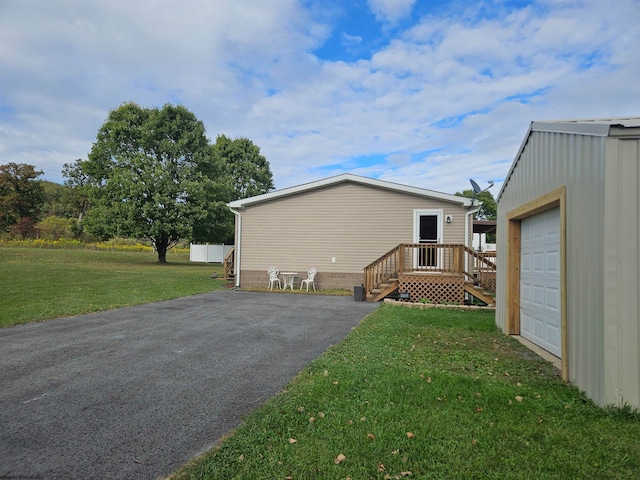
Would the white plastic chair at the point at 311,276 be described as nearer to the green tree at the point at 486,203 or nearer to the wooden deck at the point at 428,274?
the wooden deck at the point at 428,274

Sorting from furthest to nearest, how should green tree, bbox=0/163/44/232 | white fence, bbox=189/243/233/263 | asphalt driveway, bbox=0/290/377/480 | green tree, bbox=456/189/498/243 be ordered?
green tree, bbox=456/189/498/243 < green tree, bbox=0/163/44/232 < white fence, bbox=189/243/233/263 < asphalt driveway, bbox=0/290/377/480

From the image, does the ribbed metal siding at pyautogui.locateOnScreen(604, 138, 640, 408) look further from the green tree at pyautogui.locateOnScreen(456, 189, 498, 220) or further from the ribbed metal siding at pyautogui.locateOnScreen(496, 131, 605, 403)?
the green tree at pyautogui.locateOnScreen(456, 189, 498, 220)

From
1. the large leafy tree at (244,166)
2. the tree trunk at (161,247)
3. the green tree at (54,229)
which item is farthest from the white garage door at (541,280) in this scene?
the green tree at (54,229)

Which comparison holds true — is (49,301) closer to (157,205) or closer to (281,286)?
(281,286)

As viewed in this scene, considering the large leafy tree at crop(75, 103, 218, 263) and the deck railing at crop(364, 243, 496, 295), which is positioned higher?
Answer: the large leafy tree at crop(75, 103, 218, 263)

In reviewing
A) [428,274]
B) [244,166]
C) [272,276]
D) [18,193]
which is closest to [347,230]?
[272,276]

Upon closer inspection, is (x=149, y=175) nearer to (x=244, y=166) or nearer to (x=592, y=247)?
(x=244, y=166)

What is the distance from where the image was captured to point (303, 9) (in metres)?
9.55

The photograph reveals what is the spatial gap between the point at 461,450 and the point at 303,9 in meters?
10.5

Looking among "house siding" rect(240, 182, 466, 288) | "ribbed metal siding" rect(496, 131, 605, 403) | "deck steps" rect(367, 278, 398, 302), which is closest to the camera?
"ribbed metal siding" rect(496, 131, 605, 403)

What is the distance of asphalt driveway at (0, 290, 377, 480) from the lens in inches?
96.2

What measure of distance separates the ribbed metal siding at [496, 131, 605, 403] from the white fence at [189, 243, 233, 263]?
29.4 metres

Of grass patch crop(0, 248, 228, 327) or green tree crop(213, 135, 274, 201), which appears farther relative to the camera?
green tree crop(213, 135, 274, 201)

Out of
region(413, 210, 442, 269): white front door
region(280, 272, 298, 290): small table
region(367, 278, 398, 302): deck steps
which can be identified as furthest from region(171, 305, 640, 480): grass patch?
region(280, 272, 298, 290): small table
